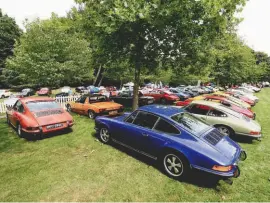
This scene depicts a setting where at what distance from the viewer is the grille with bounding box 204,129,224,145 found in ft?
17.5

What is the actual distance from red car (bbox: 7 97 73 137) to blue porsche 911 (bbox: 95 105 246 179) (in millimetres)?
2873

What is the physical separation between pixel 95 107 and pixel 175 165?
7.02 meters

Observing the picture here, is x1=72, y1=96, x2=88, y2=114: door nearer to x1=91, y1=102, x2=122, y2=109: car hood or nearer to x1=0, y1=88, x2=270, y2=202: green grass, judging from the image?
x1=91, y1=102, x2=122, y2=109: car hood

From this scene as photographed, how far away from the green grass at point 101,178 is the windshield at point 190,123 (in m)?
1.21

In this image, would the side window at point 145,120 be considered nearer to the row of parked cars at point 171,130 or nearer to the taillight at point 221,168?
the row of parked cars at point 171,130

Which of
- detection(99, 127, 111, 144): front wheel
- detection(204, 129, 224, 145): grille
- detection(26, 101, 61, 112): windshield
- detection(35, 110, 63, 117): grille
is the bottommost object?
detection(99, 127, 111, 144): front wheel

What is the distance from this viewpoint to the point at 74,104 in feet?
42.6

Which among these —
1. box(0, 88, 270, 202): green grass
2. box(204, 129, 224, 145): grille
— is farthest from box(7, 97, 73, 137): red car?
box(204, 129, 224, 145): grille

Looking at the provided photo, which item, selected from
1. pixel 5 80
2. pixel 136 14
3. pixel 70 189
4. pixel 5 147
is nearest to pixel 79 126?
pixel 5 147

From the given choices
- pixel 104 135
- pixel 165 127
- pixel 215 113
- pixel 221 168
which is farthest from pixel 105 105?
pixel 221 168

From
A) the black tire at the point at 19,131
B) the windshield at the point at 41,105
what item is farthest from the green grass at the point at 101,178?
the windshield at the point at 41,105

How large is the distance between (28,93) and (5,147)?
26.4 m

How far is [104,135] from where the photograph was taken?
759cm

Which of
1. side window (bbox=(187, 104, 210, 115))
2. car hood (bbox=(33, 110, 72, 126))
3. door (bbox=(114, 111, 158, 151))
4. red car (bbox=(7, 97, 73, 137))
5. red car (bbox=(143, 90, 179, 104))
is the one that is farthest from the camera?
red car (bbox=(143, 90, 179, 104))
